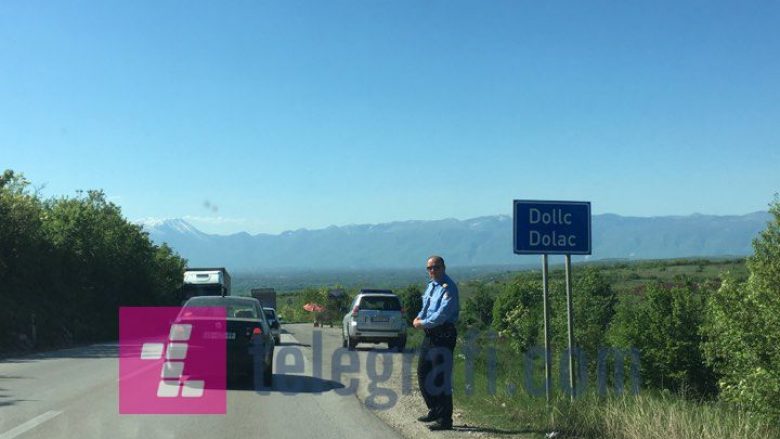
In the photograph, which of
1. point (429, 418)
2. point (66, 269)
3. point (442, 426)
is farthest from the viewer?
point (66, 269)

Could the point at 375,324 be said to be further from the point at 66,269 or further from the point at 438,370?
the point at 66,269

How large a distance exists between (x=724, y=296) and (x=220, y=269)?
31.8 meters

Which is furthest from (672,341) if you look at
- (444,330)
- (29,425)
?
(29,425)

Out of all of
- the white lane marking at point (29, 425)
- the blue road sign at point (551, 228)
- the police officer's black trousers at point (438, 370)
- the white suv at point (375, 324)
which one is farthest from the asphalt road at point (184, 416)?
the white suv at point (375, 324)

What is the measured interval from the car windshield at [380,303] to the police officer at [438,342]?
552 inches

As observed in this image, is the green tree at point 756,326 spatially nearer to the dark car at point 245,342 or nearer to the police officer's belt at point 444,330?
the police officer's belt at point 444,330

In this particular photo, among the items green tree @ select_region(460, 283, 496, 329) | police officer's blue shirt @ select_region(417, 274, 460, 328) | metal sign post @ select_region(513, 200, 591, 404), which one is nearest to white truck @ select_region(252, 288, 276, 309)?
green tree @ select_region(460, 283, 496, 329)

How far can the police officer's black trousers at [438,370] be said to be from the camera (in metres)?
9.06

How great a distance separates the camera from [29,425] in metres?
9.27

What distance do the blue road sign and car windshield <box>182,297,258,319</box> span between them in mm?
5958

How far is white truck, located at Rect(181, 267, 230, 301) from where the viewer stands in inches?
1486

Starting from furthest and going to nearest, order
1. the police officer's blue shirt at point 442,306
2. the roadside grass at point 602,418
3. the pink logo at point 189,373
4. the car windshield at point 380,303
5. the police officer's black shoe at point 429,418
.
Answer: the car windshield at point 380,303 → the pink logo at point 189,373 → the police officer's black shoe at point 429,418 → the police officer's blue shirt at point 442,306 → the roadside grass at point 602,418

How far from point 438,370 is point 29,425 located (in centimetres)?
512

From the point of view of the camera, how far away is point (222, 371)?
13.1 metres
